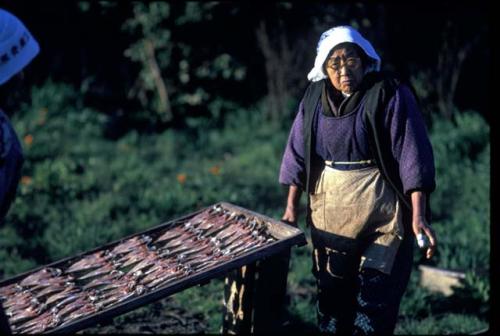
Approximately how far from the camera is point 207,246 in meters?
4.05

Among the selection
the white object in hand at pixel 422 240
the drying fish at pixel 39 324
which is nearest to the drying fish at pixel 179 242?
the drying fish at pixel 39 324

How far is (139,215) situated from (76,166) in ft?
5.62

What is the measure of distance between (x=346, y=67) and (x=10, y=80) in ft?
5.33

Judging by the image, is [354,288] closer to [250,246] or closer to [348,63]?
[250,246]

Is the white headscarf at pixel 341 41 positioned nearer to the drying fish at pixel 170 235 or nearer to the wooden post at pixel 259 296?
the wooden post at pixel 259 296

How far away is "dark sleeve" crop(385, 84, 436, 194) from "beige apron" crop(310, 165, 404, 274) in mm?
142

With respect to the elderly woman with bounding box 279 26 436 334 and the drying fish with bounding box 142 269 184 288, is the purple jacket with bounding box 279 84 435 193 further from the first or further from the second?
the drying fish with bounding box 142 269 184 288

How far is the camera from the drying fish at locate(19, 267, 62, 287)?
4.09m

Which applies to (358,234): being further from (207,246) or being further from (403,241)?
(207,246)

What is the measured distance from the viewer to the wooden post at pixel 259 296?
418cm

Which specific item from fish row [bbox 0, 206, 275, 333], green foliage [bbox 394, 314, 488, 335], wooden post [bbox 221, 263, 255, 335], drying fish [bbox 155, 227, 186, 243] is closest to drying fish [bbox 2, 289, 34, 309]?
fish row [bbox 0, 206, 275, 333]

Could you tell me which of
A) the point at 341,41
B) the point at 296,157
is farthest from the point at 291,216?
the point at 341,41

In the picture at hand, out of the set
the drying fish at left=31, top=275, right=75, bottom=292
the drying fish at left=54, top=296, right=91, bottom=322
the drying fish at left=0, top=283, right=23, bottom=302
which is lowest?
the drying fish at left=0, top=283, right=23, bottom=302

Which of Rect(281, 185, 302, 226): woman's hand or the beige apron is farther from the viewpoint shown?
Rect(281, 185, 302, 226): woman's hand
